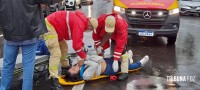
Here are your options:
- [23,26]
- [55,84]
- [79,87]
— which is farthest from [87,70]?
[23,26]

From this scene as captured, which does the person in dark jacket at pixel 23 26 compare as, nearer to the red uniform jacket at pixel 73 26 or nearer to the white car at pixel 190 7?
the red uniform jacket at pixel 73 26

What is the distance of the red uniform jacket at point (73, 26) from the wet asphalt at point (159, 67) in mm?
760

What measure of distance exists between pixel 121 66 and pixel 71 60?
1042mm

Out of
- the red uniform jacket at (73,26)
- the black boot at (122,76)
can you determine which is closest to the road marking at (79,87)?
the red uniform jacket at (73,26)

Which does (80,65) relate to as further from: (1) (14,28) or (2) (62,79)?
(1) (14,28)

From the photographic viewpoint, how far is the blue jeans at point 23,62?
14.8 feet

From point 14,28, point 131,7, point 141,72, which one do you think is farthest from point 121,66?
point 131,7

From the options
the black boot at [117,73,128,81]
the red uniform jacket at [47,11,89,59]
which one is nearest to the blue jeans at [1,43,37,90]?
the red uniform jacket at [47,11,89,59]

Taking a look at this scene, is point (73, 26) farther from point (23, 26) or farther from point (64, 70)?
point (23, 26)

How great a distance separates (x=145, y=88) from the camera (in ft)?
19.1

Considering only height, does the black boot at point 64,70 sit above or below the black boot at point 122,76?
above

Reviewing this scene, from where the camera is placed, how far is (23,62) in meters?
4.55

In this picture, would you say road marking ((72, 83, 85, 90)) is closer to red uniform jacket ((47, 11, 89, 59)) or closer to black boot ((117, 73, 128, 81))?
red uniform jacket ((47, 11, 89, 59))

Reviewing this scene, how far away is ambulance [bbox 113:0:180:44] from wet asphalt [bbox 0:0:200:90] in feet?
1.43
